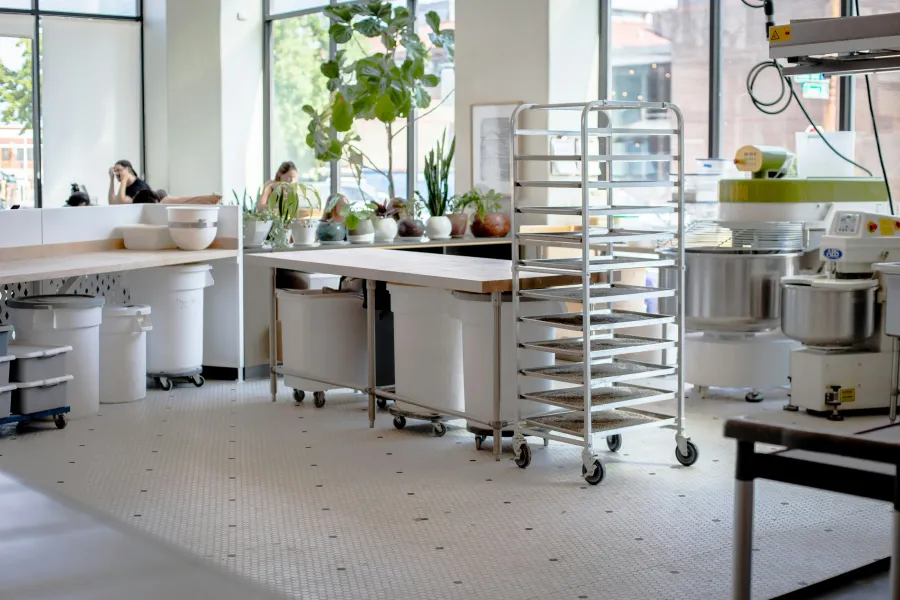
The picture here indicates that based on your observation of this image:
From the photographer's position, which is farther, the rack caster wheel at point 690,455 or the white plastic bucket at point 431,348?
the white plastic bucket at point 431,348

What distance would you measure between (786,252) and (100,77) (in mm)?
9037

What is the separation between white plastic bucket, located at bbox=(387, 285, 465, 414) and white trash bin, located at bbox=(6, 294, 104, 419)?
1682 mm

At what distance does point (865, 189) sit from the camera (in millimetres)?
6391

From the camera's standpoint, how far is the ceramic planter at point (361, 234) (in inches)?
289

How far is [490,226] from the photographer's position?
26.1 ft

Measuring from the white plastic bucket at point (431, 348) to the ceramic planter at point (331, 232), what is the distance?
6.02 feet

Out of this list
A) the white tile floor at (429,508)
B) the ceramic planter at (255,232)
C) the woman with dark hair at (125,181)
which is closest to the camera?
the white tile floor at (429,508)

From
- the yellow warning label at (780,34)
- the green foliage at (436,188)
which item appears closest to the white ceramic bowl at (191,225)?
the green foliage at (436,188)

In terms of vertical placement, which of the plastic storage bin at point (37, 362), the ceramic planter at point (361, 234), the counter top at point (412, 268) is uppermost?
the ceramic planter at point (361, 234)

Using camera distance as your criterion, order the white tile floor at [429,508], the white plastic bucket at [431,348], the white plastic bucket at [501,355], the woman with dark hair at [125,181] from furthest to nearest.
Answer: the woman with dark hair at [125,181] → the white plastic bucket at [431,348] → the white plastic bucket at [501,355] → the white tile floor at [429,508]

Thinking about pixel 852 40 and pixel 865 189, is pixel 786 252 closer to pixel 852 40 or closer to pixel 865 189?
pixel 865 189

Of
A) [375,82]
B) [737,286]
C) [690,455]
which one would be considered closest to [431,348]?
[690,455]

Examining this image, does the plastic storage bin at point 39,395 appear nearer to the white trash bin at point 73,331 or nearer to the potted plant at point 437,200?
the white trash bin at point 73,331

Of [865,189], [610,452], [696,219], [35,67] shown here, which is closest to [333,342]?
[610,452]
